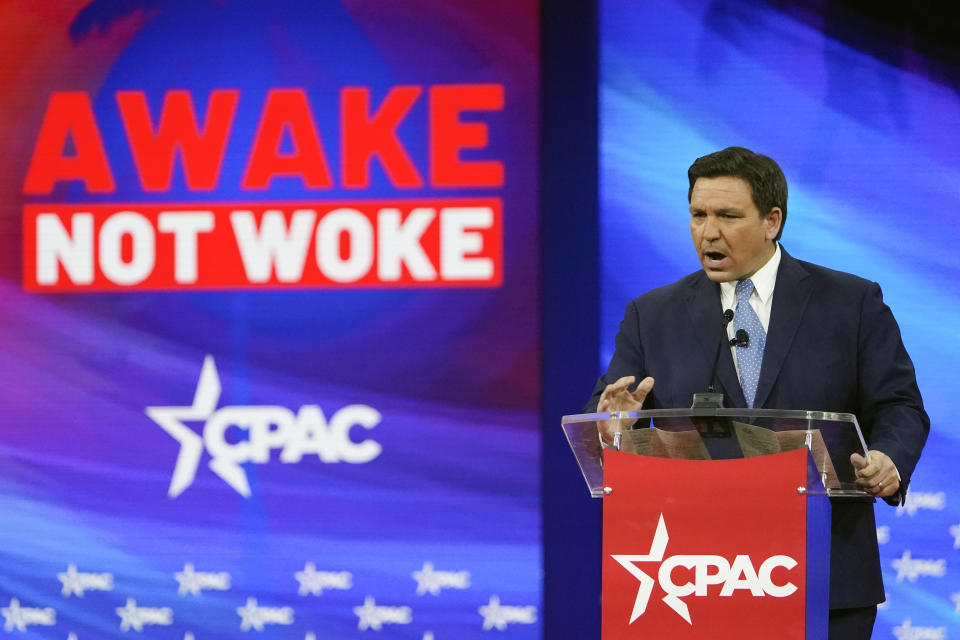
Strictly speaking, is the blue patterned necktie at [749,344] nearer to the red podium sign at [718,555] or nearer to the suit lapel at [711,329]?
the suit lapel at [711,329]

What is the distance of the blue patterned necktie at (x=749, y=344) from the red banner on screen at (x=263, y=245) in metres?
1.54

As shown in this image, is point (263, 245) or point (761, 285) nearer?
point (761, 285)

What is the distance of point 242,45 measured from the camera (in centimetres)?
419

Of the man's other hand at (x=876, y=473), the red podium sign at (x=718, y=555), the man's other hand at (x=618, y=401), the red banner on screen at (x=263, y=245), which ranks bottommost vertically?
the red podium sign at (x=718, y=555)

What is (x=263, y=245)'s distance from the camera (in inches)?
163

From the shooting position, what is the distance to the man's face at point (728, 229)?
2.52 meters

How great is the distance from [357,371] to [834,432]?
7.53 ft

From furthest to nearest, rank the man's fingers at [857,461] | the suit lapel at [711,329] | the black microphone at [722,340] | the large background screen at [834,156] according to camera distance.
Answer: the large background screen at [834,156] < the suit lapel at [711,329] < the black microphone at [722,340] < the man's fingers at [857,461]

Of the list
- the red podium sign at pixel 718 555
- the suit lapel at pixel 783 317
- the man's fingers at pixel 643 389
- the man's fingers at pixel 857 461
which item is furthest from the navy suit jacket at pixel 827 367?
the red podium sign at pixel 718 555

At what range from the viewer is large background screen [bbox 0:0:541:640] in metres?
4.02

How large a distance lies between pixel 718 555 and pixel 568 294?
2096 mm

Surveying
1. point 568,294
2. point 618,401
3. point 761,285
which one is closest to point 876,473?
point 618,401

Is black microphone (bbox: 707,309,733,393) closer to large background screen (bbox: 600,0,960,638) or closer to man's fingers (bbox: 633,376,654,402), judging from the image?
man's fingers (bbox: 633,376,654,402)

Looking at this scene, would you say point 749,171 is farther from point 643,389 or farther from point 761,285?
point 643,389
